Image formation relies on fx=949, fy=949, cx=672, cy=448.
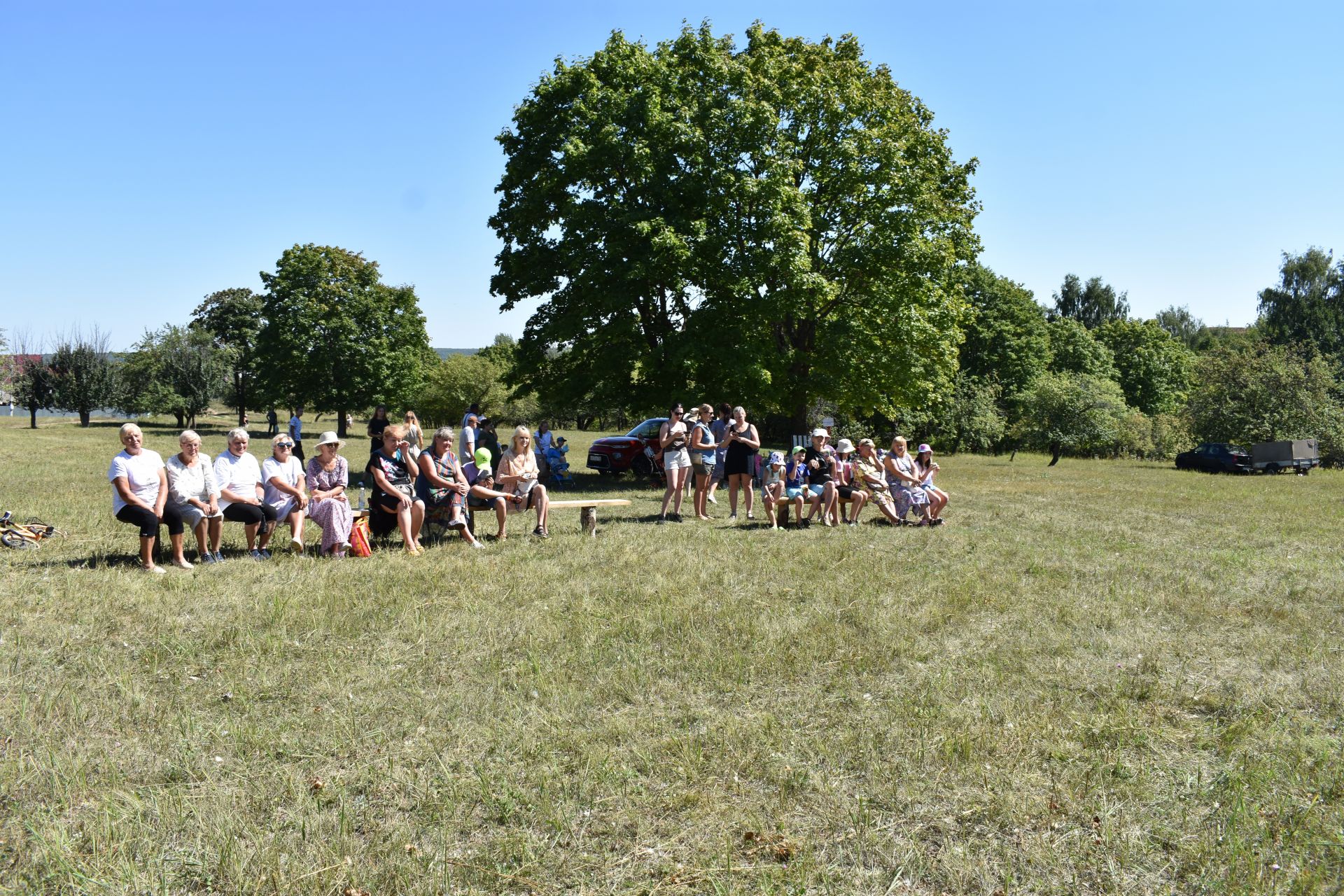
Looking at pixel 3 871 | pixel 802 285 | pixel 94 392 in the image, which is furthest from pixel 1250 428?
pixel 94 392

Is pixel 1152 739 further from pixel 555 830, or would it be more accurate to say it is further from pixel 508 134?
pixel 508 134

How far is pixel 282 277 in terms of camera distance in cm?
4969

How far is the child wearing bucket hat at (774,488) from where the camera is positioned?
12891 mm

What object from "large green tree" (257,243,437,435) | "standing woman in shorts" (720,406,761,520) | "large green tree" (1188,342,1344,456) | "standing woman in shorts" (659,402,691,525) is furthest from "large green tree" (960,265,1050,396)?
"standing woman in shorts" (659,402,691,525)

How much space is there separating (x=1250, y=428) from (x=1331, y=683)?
37.9m

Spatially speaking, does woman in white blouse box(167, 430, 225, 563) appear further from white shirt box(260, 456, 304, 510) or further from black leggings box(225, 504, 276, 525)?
white shirt box(260, 456, 304, 510)

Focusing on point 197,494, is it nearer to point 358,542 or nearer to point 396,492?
point 358,542

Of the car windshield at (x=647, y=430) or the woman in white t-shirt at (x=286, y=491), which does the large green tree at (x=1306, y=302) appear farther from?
the woman in white t-shirt at (x=286, y=491)

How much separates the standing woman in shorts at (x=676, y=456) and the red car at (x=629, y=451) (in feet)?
27.6

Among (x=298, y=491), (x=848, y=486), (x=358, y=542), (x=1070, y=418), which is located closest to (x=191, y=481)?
(x=298, y=491)

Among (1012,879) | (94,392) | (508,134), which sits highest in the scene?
(508,134)

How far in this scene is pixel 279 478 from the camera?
32.6ft

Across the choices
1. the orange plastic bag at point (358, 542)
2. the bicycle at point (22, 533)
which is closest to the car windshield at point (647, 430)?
the orange plastic bag at point (358, 542)

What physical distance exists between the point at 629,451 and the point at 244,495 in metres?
12.9
